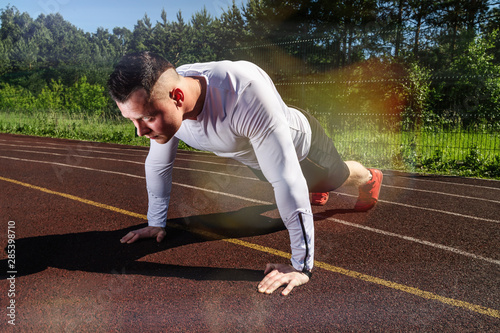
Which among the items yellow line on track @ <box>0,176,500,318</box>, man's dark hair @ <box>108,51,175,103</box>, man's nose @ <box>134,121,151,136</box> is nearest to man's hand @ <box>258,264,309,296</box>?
yellow line on track @ <box>0,176,500,318</box>

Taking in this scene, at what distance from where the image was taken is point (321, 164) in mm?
3207

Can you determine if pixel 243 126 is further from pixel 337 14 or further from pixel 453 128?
pixel 337 14

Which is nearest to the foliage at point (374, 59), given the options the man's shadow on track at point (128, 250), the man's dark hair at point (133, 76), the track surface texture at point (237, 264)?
the track surface texture at point (237, 264)

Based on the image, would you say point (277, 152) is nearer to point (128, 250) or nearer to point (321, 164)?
point (321, 164)

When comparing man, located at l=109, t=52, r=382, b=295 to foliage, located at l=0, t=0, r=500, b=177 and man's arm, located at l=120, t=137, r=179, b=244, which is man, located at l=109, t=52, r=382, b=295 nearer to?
man's arm, located at l=120, t=137, r=179, b=244

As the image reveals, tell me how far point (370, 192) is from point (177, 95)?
10.2 ft

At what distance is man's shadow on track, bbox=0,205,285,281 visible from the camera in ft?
9.78

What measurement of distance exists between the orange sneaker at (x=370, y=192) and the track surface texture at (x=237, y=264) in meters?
0.15

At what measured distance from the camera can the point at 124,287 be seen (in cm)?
272

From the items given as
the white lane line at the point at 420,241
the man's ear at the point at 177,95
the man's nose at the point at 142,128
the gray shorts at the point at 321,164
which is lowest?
the white lane line at the point at 420,241

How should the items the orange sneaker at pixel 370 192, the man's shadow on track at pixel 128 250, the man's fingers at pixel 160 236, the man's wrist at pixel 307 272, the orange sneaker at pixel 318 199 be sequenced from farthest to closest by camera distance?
the orange sneaker at pixel 318 199, the orange sneaker at pixel 370 192, the man's fingers at pixel 160 236, the man's shadow on track at pixel 128 250, the man's wrist at pixel 307 272

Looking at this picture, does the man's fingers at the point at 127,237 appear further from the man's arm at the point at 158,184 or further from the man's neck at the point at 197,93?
the man's neck at the point at 197,93

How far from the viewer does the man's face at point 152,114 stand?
2.05 meters

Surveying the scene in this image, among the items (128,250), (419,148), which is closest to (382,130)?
(419,148)
